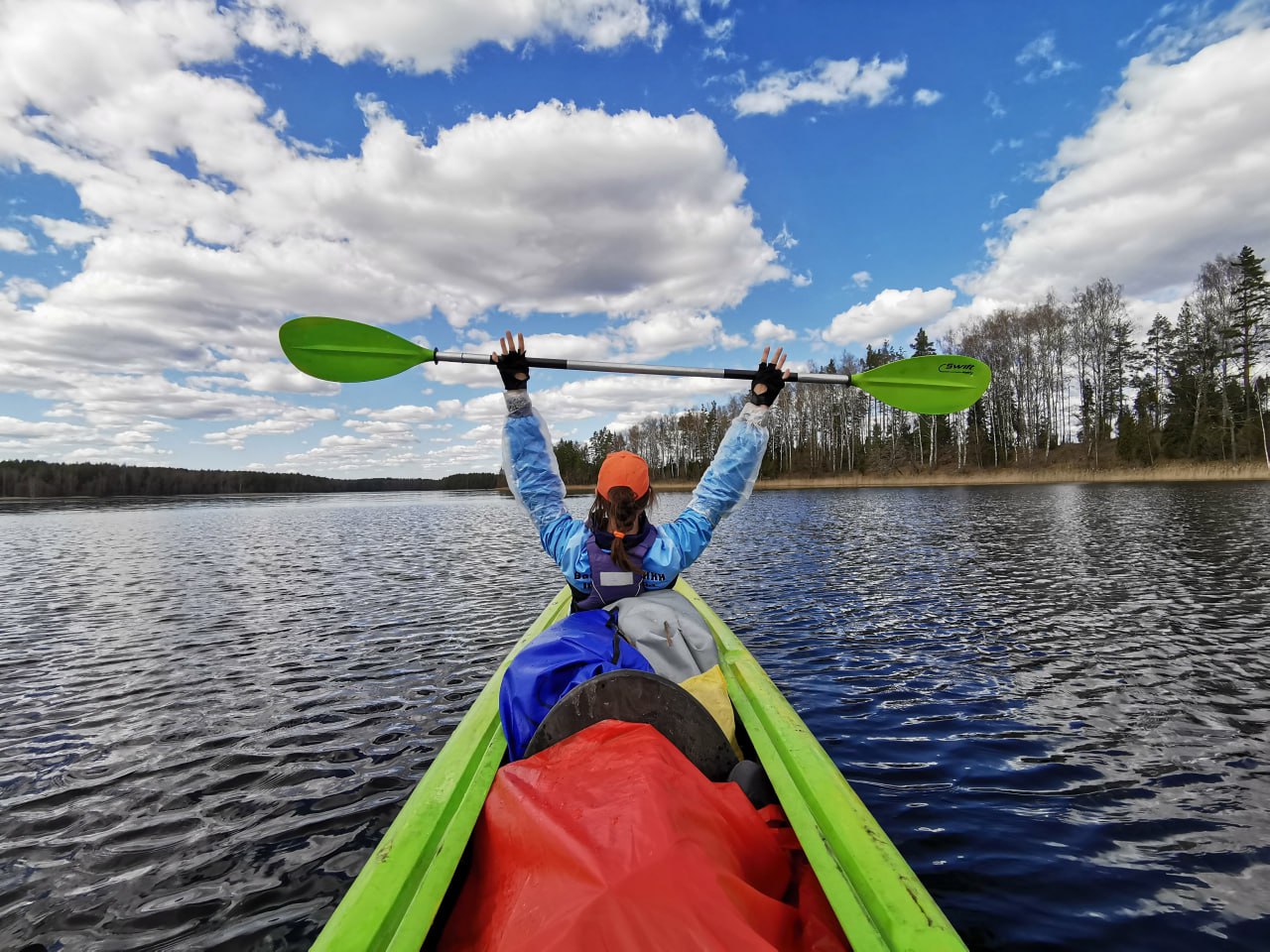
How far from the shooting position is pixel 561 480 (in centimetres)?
424

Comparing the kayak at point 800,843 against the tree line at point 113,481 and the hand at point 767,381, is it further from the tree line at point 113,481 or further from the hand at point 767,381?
the tree line at point 113,481

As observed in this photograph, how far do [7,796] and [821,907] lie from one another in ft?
19.4

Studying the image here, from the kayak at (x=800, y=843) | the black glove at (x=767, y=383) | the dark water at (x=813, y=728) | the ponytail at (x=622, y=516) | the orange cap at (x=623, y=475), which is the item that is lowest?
the dark water at (x=813, y=728)

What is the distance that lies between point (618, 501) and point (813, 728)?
3.03 meters

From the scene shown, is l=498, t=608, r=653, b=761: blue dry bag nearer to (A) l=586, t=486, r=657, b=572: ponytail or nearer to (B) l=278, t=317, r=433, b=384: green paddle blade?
(A) l=586, t=486, r=657, b=572: ponytail

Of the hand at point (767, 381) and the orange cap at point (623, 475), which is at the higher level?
the hand at point (767, 381)

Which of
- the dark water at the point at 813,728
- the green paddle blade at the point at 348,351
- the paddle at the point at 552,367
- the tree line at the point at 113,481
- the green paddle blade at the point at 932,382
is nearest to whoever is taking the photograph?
the dark water at the point at 813,728

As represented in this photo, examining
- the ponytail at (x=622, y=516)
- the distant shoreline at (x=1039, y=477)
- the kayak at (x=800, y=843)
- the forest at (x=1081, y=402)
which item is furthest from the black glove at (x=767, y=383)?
the distant shoreline at (x=1039, y=477)

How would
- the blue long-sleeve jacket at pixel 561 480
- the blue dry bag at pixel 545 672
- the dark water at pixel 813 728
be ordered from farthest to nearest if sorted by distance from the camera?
the blue long-sleeve jacket at pixel 561 480
the dark water at pixel 813 728
the blue dry bag at pixel 545 672

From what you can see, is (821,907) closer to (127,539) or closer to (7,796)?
(7,796)

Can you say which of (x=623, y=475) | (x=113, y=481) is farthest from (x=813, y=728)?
(x=113, y=481)

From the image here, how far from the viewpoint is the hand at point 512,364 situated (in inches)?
170

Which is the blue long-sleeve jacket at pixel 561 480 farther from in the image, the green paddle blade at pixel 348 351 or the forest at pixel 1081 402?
the forest at pixel 1081 402

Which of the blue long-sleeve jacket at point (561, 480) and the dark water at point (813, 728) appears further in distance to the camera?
the blue long-sleeve jacket at point (561, 480)
